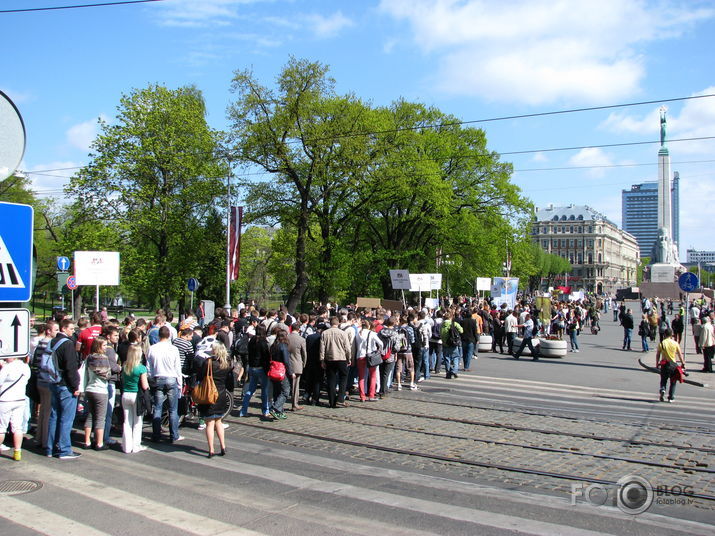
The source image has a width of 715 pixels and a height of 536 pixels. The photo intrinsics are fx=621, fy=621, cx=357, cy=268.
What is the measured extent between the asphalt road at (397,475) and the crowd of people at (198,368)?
1.57 ft

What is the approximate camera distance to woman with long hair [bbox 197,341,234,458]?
8.42 meters

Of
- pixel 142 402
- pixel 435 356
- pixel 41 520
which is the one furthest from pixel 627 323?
pixel 41 520

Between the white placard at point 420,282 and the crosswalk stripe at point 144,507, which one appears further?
the white placard at point 420,282

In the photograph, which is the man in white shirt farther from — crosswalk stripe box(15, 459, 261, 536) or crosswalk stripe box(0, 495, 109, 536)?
crosswalk stripe box(0, 495, 109, 536)

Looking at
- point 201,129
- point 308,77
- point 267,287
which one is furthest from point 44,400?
point 267,287

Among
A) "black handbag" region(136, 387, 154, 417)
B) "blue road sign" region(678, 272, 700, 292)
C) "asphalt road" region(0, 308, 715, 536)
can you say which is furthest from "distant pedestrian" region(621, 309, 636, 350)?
"black handbag" region(136, 387, 154, 417)

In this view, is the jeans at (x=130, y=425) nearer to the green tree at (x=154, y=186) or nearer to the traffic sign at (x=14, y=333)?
the traffic sign at (x=14, y=333)

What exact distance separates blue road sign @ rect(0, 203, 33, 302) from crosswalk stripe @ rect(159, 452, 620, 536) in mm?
3960

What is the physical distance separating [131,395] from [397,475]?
3935 millimetres

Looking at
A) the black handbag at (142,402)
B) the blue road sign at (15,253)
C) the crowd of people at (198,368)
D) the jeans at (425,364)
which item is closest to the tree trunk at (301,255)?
the crowd of people at (198,368)

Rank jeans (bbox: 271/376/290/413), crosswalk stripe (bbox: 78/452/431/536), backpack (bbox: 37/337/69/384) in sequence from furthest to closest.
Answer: jeans (bbox: 271/376/290/413), backpack (bbox: 37/337/69/384), crosswalk stripe (bbox: 78/452/431/536)

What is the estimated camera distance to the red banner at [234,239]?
2464cm

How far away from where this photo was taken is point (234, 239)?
2500cm

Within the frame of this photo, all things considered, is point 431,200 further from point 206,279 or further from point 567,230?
point 567,230
